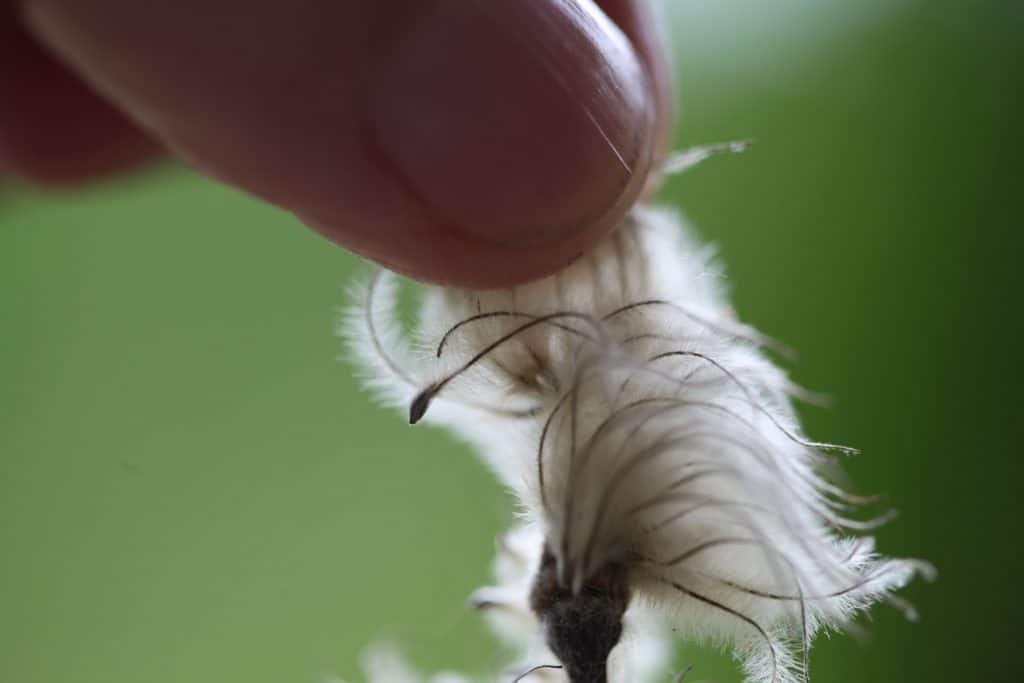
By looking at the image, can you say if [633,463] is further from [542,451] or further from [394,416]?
[394,416]

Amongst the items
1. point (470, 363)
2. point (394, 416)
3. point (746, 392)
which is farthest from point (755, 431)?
point (394, 416)

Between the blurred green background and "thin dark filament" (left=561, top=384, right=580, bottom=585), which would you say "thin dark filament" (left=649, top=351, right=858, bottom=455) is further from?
the blurred green background

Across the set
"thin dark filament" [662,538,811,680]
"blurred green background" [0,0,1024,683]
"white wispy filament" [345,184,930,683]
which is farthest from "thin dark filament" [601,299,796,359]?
"blurred green background" [0,0,1024,683]

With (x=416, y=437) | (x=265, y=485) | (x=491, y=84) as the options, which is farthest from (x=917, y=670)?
(x=491, y=84)

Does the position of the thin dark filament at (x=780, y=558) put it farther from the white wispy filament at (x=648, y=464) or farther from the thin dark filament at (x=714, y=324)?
the thin dark filament at (x=714, y=324)

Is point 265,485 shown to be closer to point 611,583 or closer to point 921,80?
point 611,583

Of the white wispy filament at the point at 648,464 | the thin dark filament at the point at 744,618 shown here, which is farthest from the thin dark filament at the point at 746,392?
the thin dark filament at the point at 744,618
